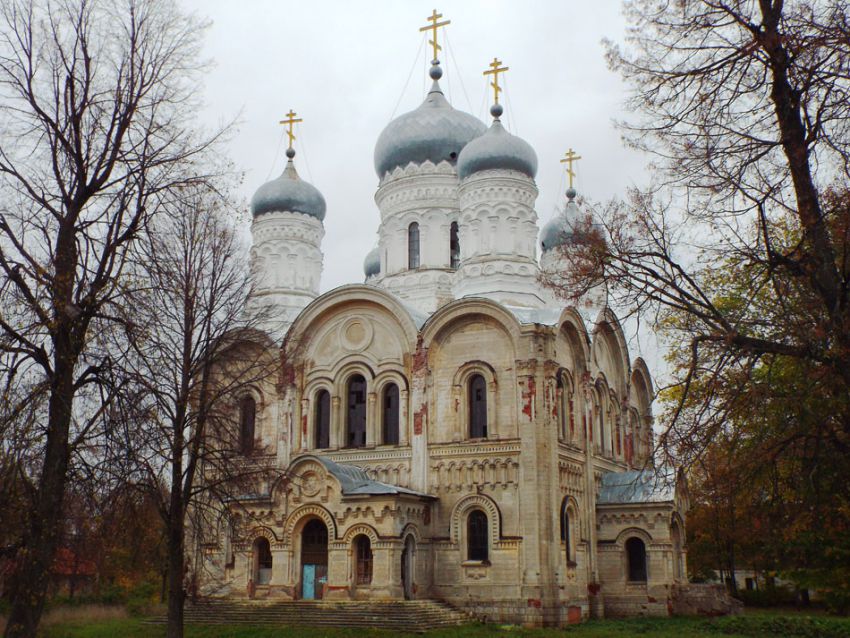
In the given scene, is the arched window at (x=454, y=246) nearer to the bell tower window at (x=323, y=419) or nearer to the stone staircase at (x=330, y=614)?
the bell tower window at (x=323, y=419)

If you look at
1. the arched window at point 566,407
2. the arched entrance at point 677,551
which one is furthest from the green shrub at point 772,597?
the arched window at point 566,407

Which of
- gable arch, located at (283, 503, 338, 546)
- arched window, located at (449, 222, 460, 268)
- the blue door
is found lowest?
the blue door

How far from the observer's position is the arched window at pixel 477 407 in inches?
895

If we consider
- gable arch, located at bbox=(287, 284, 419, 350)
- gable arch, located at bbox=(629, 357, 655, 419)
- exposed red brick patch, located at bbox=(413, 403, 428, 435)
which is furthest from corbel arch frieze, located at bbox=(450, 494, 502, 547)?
gable arch, located at bbox=(629, 357, 655, 419)

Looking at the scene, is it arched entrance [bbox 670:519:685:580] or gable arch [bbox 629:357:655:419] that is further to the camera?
gable arch [bbox 629:357:655:419]

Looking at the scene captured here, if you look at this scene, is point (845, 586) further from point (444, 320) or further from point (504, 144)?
point (504, 144)

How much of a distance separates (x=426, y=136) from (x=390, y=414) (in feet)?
34.3

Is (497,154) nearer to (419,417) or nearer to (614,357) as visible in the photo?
(614,357)

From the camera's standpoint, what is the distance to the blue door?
70.7 ft

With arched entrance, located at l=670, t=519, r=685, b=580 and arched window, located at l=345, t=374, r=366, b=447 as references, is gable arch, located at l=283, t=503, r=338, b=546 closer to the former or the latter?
arched window, located at l=345, t=374, r=366, b=447

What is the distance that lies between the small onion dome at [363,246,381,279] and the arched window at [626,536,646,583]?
16.8 meters

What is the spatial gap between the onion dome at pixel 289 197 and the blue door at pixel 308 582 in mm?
13097

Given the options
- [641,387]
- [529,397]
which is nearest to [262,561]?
[529,397]

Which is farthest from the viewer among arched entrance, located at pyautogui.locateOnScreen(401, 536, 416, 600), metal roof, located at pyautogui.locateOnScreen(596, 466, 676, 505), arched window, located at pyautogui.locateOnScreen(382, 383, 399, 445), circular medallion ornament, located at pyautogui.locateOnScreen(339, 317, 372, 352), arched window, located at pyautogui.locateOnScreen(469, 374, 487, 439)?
circular medallion ornament, located at pyautogui.locateOnScreen(339, 317, 372, 352)
